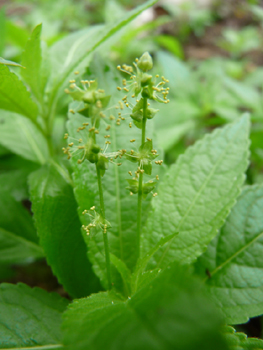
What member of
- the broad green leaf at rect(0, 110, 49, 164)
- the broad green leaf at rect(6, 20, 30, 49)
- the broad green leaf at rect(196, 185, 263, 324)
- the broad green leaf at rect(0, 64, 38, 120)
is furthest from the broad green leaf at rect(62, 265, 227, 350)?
the broad green leaf at rect(6, 20, 30, 49)

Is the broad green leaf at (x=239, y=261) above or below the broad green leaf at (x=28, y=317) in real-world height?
below

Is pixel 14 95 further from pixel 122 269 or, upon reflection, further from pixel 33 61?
pixel 122 269

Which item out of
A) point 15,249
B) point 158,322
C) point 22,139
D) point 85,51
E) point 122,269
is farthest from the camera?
A: point 22,139

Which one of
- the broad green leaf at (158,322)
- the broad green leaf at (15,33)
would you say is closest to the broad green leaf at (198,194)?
the broad green leaf at (158,322)

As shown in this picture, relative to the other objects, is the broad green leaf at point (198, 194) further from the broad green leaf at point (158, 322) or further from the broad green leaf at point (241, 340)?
the broad green leaf at point (158, 322)

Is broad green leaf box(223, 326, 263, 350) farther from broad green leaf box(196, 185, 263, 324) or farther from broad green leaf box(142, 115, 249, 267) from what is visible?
broad green leaf box(142, 115, 249, 267)

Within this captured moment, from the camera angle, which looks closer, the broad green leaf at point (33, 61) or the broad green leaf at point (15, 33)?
the broad green leaf at point (33, 61)

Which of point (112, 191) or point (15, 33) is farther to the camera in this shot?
point (15, 33)

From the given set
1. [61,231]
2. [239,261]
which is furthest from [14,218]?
[239,261]
